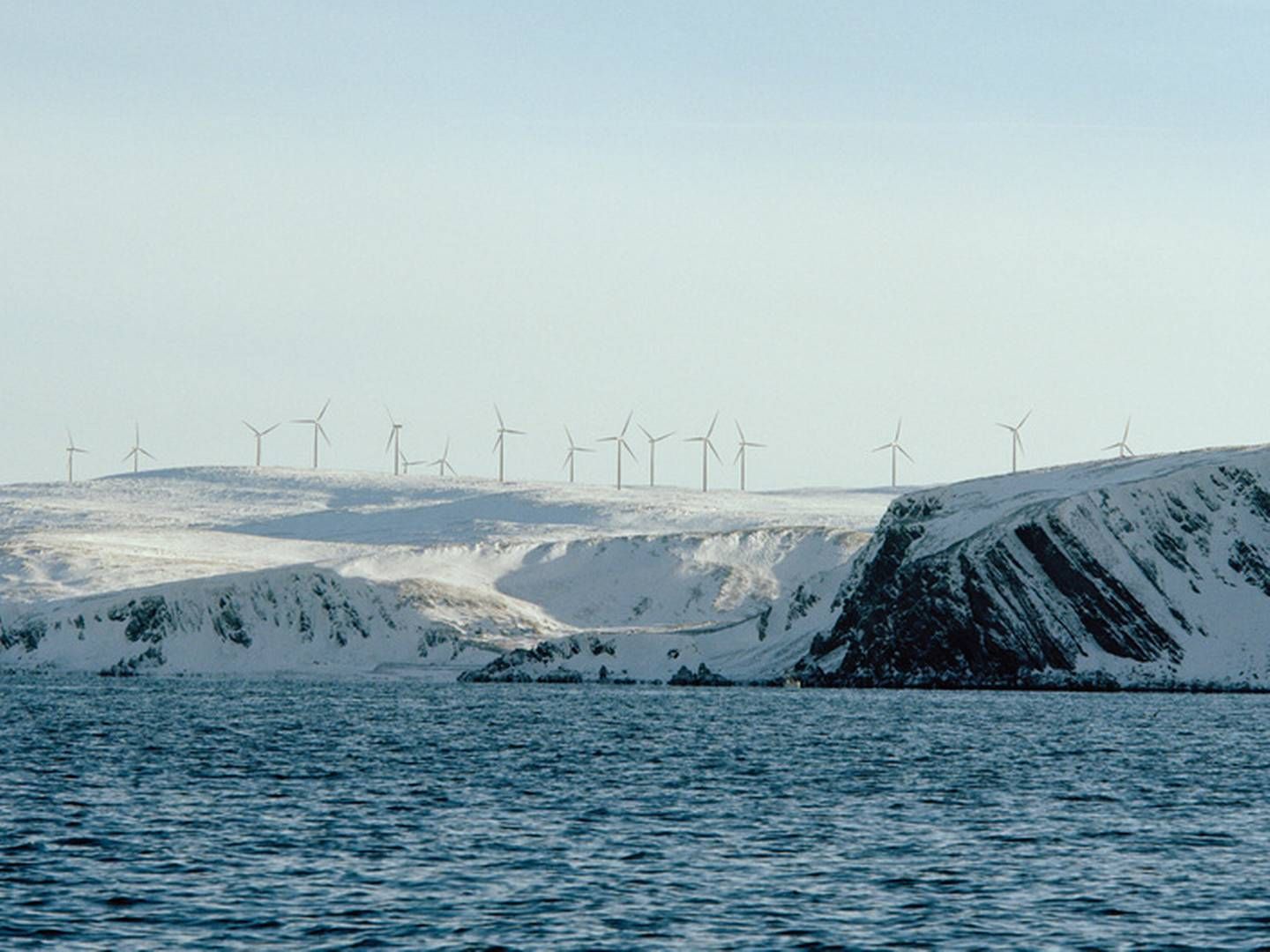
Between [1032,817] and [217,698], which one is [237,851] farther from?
[217,698]

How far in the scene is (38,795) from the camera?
8050 centimetres

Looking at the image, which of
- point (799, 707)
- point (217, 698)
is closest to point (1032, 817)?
point (799, 707)

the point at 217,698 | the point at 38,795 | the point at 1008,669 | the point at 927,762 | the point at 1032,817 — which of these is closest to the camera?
the point at 1032,817

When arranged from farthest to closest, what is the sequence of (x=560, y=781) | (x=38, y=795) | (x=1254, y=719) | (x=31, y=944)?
(x=1254, y=719) → (x=560, y=781) → (x=38, y=795) → (x=31, y=944)

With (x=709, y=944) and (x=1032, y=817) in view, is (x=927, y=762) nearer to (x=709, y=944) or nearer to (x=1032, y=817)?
(x=1032, y=817)

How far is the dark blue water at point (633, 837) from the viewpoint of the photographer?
2031 inches

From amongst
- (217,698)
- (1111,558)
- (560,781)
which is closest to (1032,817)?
(560,781)

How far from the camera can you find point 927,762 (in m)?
101

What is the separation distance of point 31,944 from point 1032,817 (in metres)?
38.5

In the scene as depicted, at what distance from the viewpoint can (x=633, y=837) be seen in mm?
68875

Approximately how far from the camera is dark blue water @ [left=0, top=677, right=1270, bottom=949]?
51.6 meters

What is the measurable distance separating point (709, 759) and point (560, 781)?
49.3 feet

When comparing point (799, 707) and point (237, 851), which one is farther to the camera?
point (799, 707)

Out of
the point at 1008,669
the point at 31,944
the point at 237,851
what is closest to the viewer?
the point at 31,944
